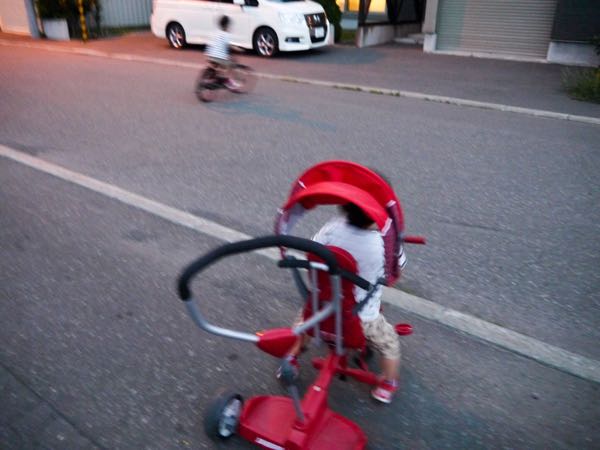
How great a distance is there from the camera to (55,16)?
17.3 metres

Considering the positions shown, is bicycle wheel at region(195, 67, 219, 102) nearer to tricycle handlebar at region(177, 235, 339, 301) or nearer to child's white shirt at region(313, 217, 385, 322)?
child's white shirt at region(313, 217, 385, 322)

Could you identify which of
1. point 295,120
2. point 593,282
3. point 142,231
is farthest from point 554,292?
point 295,120

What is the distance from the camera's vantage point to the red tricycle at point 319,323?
84.3 inches

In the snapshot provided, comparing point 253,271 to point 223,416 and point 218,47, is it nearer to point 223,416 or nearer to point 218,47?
point 223,416

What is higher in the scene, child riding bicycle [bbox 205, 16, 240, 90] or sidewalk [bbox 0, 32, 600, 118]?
child riding bicycle [bbox 205, 16, 240, 90]

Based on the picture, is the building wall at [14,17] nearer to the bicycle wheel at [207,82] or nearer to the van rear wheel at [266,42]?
the van rear wheel at [266,42]

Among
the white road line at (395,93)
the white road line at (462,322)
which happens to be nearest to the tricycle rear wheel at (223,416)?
the white road line at (462,322)

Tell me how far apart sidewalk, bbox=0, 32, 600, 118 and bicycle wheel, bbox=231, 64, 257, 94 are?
1.57 m

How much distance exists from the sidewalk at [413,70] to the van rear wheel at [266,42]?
27cm

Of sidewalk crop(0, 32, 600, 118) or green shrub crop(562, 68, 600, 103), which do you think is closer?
green shrub crop(562, 68, 600, 103)

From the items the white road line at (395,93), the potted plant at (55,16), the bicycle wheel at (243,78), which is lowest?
the white road line at (395,93)

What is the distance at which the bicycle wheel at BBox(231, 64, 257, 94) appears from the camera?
9.45 m

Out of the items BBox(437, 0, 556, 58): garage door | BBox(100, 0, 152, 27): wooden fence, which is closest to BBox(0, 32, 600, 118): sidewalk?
BBox(437, 0, 556, 58): garage door

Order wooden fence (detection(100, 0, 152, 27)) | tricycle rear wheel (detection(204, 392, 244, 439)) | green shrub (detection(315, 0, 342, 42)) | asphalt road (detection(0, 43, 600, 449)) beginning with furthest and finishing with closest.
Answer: wooden fence (detection(100, 0, 152, 27)) < green shrub (detection(315, 0, 342, 42)) < asphalt road (detection(0, 43, 600, 449)) < tricycle rear wheel (detection(204, 392, 244, 439))
